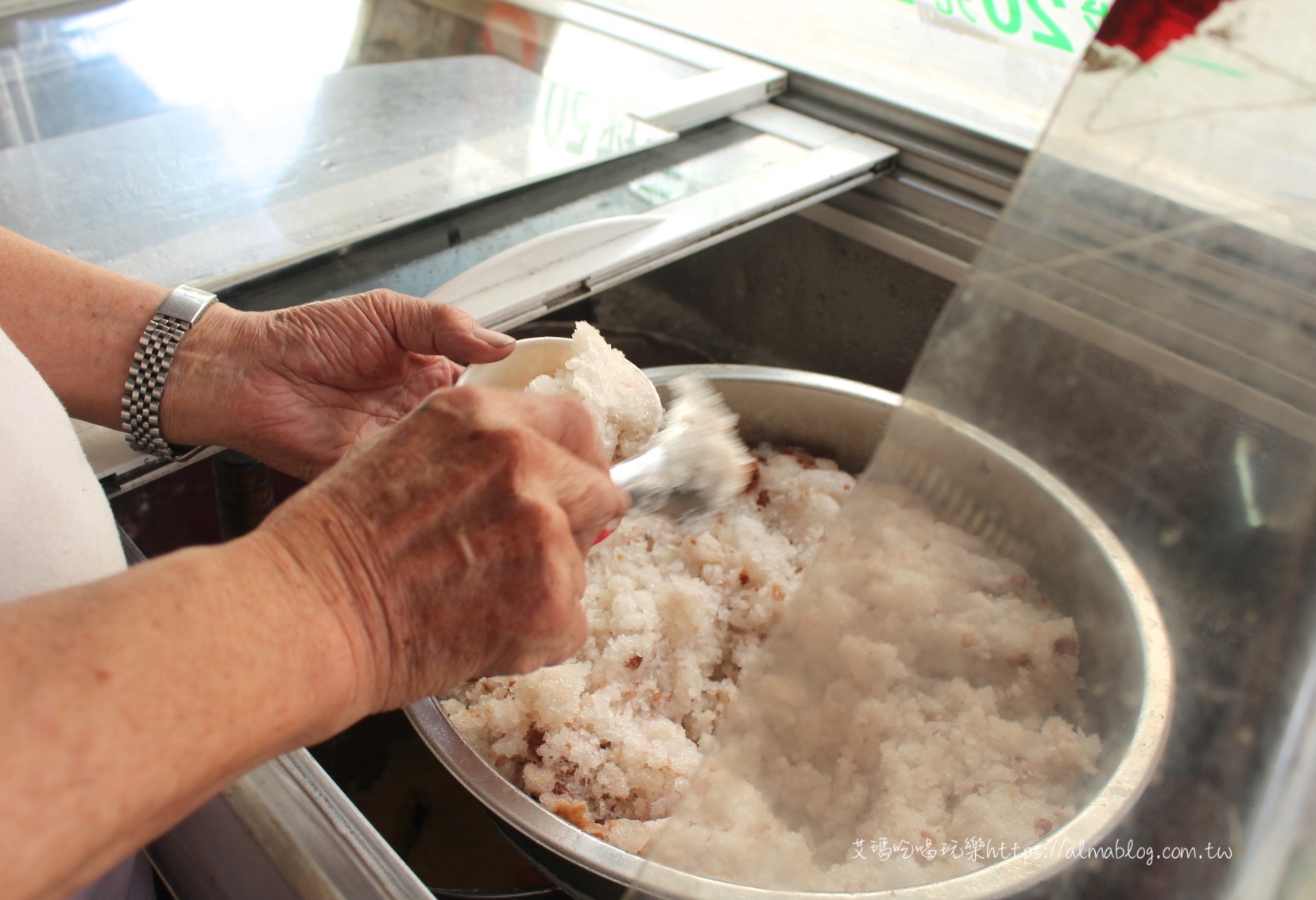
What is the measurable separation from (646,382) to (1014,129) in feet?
3.16

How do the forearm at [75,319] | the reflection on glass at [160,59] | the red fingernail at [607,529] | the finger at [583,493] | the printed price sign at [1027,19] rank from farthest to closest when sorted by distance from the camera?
1. the reflection on glass at [160,59]
2. the printed price sign at [1027,19]
3. the forearm at [75,319]
4. the red fingernail at [607,529]
5. the finger at [583,493]

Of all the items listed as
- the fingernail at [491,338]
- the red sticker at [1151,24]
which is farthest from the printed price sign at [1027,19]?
the fingernail at [491,338]

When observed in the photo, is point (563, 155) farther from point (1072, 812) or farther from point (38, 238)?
point (1072, 812)

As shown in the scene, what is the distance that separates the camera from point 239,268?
1153 mm

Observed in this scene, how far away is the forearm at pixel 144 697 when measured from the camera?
0.44m

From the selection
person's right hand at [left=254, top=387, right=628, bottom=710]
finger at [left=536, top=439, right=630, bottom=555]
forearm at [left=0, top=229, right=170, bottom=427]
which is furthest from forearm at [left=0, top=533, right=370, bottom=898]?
forearm at [left=0, top=229, right=170, bottom=427]

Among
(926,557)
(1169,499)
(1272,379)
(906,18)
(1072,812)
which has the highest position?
(906,18)

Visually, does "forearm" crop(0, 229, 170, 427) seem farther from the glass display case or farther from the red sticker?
the red sticker

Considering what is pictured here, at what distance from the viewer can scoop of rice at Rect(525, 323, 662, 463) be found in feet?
3.25

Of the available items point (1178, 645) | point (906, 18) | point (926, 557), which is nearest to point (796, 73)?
point (906, 18)

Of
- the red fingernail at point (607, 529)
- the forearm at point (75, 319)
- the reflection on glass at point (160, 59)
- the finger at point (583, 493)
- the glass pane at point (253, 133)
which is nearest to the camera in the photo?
the finger at point (583, 493)

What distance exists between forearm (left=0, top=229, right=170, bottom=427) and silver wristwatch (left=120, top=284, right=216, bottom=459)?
19mm

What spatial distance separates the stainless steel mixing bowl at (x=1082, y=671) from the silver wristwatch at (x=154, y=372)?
19.0 inches

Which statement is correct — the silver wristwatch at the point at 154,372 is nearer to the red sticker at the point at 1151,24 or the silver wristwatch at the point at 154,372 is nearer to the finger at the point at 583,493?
the finger at the point at 583,493
